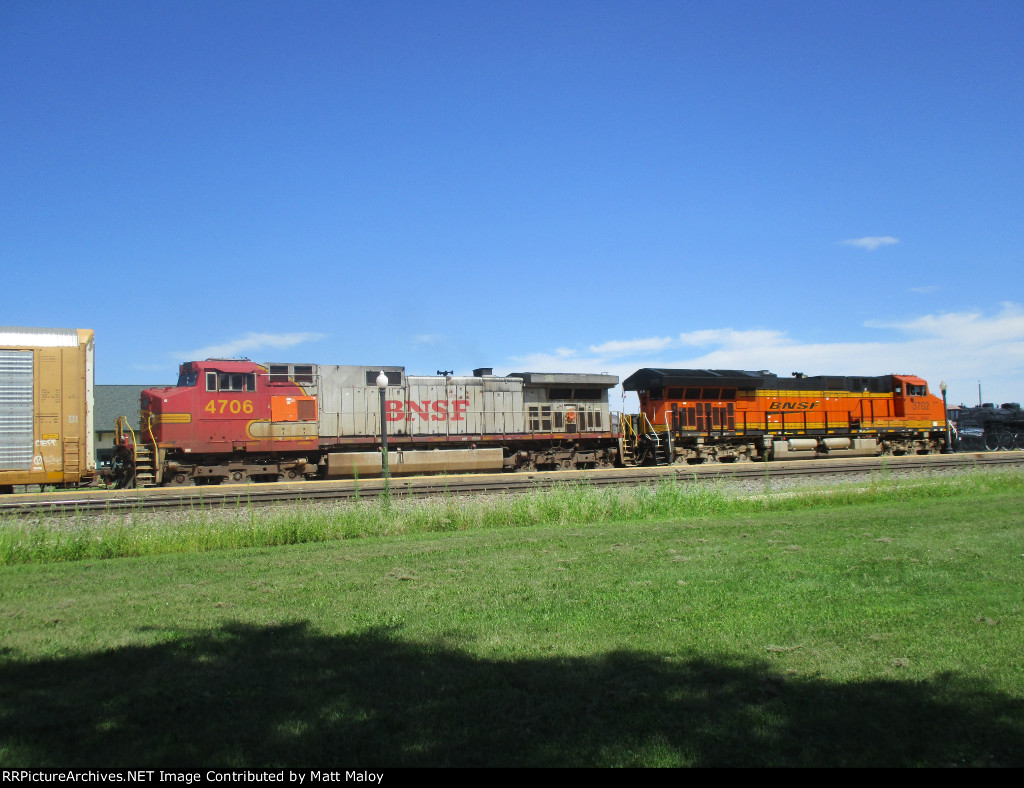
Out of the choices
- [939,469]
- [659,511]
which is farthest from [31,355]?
[939,469]

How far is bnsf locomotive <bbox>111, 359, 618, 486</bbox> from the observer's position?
21719 millimetres

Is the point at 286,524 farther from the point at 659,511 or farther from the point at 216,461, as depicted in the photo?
the point at 216,461

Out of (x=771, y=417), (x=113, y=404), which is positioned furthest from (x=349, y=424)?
(x=113, y=404)

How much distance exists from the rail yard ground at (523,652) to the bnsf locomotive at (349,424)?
12062 millimetres

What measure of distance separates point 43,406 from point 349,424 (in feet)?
28.8

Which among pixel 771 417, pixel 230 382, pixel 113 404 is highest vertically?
pixel 113 404

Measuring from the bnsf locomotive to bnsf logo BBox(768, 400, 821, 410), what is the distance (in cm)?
763

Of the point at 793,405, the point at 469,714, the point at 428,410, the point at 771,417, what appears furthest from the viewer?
the point at 793,405

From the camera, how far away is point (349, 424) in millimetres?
24375

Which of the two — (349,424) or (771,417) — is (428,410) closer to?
(349,424)

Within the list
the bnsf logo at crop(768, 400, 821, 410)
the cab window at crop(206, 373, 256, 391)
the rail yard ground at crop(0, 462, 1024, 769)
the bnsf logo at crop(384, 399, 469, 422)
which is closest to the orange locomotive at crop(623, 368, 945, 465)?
the bnsf logo at crop(768, 400, 821, 410)

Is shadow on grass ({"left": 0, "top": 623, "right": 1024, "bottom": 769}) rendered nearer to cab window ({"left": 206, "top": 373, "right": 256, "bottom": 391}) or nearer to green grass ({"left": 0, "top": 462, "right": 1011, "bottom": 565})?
green grass ({"left": 0, "top": 462, "right": 1011, "bottom": 565})

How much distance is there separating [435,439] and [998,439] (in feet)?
118

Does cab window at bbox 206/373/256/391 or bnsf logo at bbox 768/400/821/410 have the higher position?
cab window at bbox 206/373/256/391
